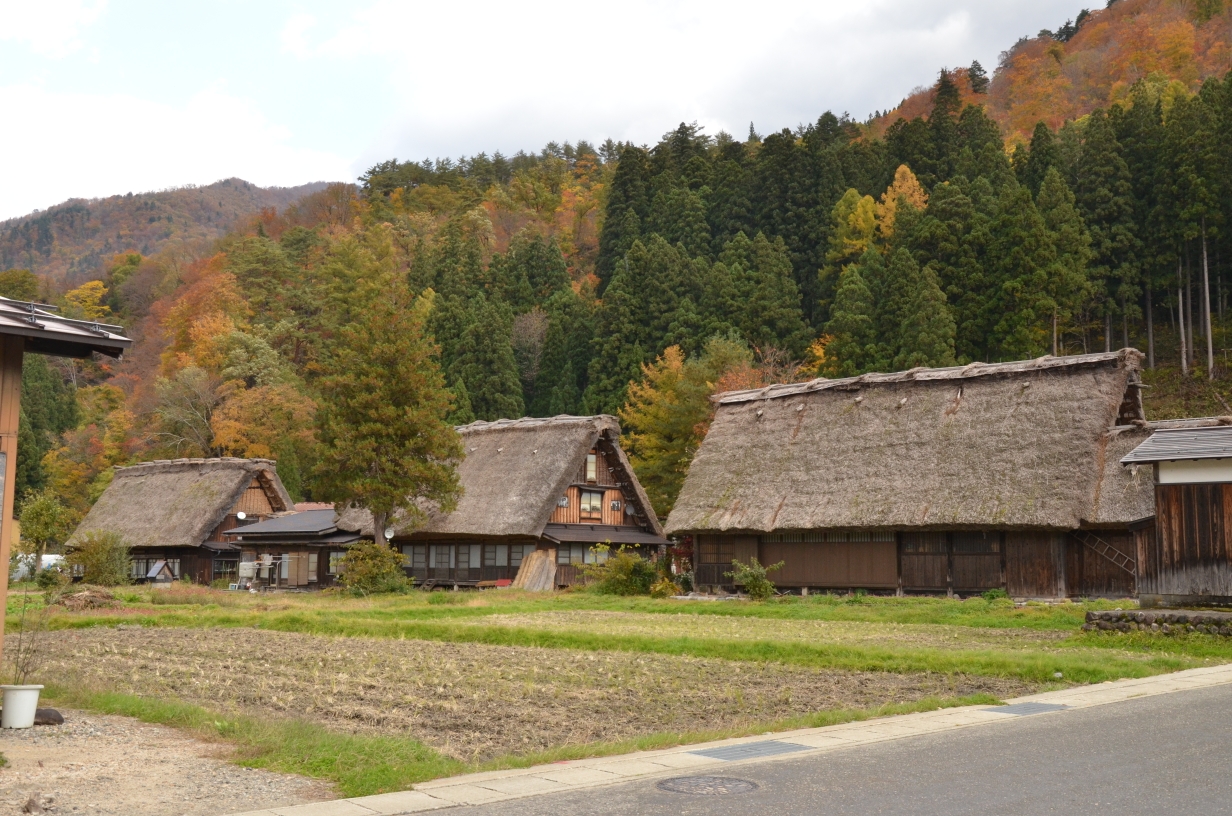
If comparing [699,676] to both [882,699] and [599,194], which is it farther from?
[599,194]

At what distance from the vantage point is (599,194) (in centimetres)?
9781

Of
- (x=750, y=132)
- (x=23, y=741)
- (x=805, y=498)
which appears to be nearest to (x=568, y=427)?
(x=805, y=498)

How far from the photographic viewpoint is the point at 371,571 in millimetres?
34719

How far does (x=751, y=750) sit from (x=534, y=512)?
1143 inches

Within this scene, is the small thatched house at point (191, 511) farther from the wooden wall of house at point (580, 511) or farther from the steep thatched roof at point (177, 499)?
the wooden wall of house at point (580, 511)

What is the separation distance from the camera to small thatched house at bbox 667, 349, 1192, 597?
27.2 meters

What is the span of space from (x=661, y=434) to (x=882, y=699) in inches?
1454

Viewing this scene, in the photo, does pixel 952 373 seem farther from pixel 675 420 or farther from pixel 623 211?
pixel 623 211

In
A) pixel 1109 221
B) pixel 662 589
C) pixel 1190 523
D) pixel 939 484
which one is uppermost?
pixel 1109 221

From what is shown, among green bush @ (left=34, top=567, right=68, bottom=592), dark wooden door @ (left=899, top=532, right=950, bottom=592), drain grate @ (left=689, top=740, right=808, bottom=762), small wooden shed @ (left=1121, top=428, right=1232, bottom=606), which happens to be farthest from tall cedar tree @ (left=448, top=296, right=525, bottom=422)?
drain grate @ (left=689, top=740, right=808, bottom=762)

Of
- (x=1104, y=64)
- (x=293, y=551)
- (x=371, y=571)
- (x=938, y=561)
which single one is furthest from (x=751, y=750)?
(x=1104, y=64)

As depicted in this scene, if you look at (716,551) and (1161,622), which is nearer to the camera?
(1161,622)

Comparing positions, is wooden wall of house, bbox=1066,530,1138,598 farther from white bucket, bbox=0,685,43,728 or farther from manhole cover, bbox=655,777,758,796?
white bucket, bbox=0,685,43,728

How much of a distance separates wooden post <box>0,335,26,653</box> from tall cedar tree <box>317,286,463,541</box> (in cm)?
2642
